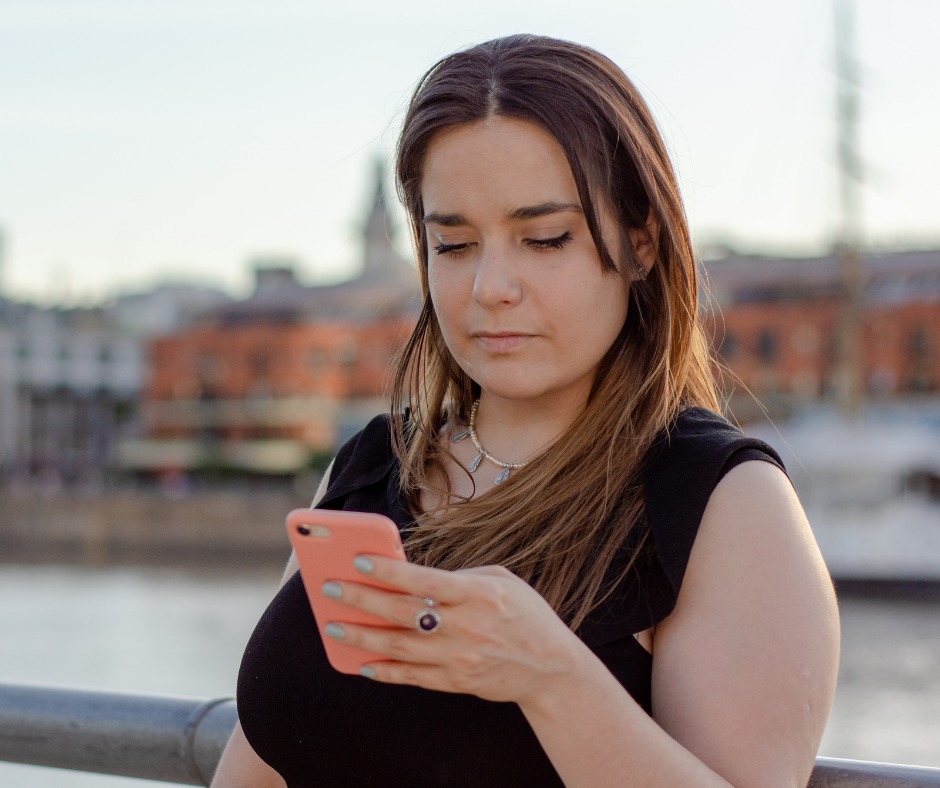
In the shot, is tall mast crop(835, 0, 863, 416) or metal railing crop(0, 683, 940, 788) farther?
tall mast crop(835, 0, 863, 416)

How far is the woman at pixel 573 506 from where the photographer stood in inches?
35.5

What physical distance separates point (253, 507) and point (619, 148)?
27.9 metres

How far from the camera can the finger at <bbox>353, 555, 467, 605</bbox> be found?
755 millimetres

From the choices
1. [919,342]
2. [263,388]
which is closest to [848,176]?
[919,342]

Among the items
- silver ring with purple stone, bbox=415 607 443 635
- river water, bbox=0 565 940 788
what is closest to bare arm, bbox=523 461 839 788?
silver ring with purple stone, bbox=415 607 443 635

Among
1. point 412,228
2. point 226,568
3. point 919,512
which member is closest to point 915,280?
point 919,512

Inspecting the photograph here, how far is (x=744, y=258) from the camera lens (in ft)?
113

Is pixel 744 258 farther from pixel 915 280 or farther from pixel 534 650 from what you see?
pixel 534 650

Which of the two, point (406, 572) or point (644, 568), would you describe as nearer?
point (406, 572)

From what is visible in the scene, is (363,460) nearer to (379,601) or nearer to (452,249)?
(452,249)

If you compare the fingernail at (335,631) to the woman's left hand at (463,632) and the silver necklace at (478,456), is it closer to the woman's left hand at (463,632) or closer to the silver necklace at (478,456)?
the woman's left hand at (463,632)

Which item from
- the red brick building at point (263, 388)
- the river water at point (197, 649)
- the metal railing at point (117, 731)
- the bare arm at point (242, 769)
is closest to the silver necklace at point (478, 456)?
the bare arm at point (242, 769)

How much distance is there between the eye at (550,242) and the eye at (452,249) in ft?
0.22

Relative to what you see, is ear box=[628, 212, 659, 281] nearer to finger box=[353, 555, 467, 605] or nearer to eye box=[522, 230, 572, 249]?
eye box=[522, 230, 572, 249]
